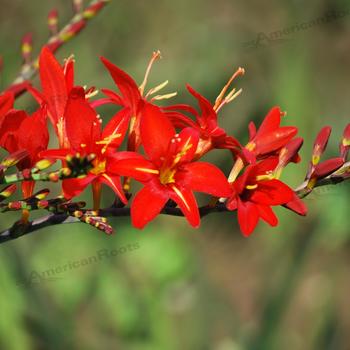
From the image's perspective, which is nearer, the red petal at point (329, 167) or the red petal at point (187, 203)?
the red petal at point (187, 203)

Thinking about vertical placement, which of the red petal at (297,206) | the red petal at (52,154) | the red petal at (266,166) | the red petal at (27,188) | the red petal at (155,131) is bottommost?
the red petal at (297,206)

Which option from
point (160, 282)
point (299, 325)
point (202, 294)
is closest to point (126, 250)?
point (160, 282)

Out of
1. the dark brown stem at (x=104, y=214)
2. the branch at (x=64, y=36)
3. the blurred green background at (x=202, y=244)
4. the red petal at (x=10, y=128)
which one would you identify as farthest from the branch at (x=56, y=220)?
the blurred green background at (x=202, y=244)

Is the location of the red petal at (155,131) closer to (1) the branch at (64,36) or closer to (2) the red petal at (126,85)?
(2) the red petal at (126,85)

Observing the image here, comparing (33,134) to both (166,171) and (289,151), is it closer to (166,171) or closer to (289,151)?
(166,171)

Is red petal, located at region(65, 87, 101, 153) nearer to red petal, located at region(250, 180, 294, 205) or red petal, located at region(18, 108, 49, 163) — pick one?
red petal, located at region(18, 108, 49, 163)

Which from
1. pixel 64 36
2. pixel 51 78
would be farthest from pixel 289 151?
pixel 64 36
